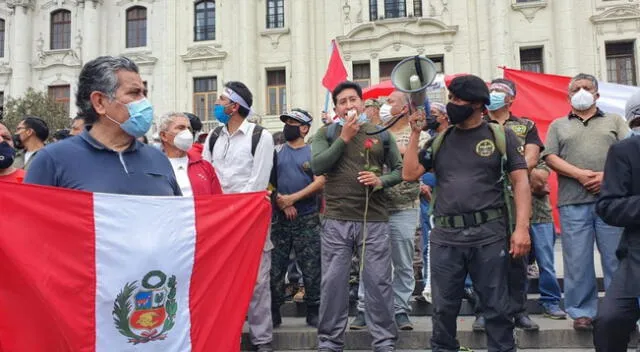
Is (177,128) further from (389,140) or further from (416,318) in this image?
(416,318)

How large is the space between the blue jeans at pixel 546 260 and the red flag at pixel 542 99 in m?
3.33

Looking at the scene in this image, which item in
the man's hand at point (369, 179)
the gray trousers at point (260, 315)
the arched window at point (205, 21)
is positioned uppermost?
the arched window at point (205, 21)

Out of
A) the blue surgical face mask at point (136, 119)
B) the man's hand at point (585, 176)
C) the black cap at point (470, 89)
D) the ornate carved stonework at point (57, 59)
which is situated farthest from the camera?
the ornate carved stonework at point (57, 59)

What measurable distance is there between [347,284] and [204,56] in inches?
914

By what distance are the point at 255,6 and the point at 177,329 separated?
80.9ft

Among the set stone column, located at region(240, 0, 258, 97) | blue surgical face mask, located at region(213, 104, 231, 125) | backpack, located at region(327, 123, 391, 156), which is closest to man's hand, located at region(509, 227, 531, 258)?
backpack, located at region(327, 123, 391, 156)

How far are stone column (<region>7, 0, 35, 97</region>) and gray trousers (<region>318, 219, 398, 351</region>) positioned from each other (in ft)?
89.5

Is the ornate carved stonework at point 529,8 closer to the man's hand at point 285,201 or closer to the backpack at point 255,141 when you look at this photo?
the backpack at point 255,141

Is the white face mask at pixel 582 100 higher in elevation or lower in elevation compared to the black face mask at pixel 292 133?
higher

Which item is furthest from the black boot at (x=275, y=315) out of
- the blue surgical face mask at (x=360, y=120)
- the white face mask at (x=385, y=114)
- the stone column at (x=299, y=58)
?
the stone column at (x=299, y=58)

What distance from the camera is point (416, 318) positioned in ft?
18.6

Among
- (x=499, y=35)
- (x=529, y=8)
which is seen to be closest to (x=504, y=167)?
(x=499, y=35)

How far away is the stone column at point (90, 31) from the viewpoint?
26.6 metres

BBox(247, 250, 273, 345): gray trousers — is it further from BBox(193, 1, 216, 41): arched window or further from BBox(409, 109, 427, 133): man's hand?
BBox(193, 1, 216, 41): arched window
